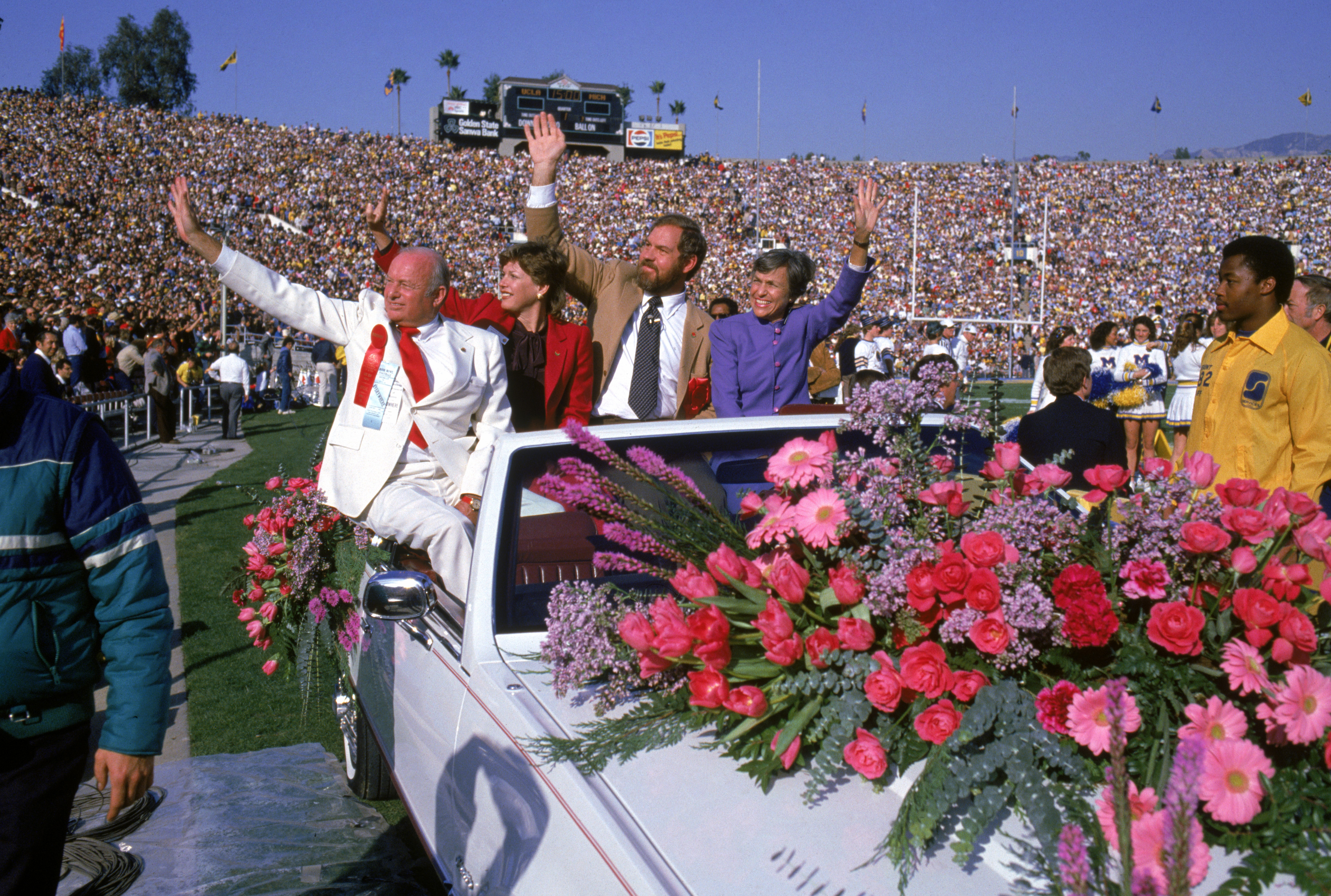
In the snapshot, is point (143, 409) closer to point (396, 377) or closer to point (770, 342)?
point (396, 377)

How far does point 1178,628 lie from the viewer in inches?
69.6

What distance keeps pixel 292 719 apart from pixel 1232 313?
15.4 feet

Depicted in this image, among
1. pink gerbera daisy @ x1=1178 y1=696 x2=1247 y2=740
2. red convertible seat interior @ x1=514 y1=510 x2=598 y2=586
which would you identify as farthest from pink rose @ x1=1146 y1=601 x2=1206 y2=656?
red convertible seat interior @ x1=514 y1=510 x2=598 y2=586

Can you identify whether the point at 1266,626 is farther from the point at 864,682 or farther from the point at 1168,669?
the point at 864,682

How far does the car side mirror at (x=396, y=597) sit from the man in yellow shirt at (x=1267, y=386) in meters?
2.85

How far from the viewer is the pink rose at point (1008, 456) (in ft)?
7.16

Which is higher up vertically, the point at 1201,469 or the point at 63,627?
the point at 1201,469

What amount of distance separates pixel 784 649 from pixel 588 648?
500mm

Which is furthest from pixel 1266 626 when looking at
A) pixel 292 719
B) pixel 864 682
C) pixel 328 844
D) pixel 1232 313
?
pixel 292 719

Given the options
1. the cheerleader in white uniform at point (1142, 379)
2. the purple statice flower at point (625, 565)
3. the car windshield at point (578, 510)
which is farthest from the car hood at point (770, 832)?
Answer: the cheerleader in white uniform at point (1142, 379)

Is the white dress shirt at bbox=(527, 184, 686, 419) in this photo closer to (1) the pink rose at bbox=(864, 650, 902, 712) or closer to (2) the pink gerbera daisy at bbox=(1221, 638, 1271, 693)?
(1) the pink rose at bbox=(864, 650, 902, 712)

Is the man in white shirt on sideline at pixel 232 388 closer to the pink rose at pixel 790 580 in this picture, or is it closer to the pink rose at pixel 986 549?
the pink rose at pixel 790 580

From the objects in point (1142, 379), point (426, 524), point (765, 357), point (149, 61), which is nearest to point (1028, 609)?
point (426, 524)

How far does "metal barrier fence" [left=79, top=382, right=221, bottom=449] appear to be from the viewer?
621 inches
